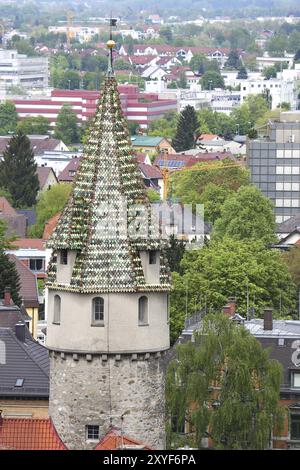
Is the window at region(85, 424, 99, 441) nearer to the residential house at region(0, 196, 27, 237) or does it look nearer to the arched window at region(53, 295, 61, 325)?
the arched window at region(53, 295, 61, 325)

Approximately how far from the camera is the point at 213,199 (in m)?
145

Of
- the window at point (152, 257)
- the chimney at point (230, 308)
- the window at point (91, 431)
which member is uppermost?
the window at point (152, 257)

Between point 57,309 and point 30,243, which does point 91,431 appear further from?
point 30,243

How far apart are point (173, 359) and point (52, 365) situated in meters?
22.6

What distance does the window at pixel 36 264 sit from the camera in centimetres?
11819

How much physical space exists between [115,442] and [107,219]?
410cm

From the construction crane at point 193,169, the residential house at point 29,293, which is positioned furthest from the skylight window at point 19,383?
the construction crane at point 193,169

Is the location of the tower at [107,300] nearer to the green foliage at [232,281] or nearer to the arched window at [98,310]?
the arched window at [98,310]

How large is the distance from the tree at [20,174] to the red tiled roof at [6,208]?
1015cm

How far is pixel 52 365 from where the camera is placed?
146 feet

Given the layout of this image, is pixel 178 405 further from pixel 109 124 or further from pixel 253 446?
pixel 109 124
